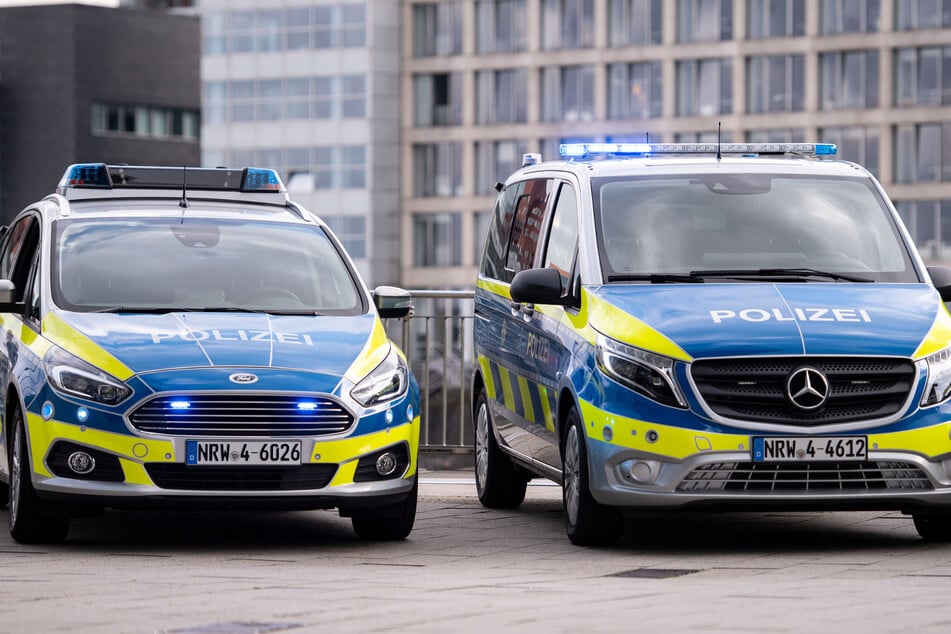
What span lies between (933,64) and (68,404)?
243ft

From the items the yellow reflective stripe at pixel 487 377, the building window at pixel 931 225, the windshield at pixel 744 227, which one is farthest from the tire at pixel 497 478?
the building window at pixel 931 225

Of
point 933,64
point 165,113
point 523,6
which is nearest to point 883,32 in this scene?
point 933,64

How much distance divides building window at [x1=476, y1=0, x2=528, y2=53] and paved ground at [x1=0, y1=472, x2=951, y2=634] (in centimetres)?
7610

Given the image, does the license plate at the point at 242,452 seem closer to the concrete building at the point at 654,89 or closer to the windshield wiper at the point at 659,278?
the windshield wiper at the point at 659,278

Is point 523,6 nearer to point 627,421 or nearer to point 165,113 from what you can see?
point 165,113

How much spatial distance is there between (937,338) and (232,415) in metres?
3.43

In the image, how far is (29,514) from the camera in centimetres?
1027

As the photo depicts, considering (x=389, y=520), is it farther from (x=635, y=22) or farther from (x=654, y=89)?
(x=635, y=22)

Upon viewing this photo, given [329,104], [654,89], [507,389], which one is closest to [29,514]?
[507,389]

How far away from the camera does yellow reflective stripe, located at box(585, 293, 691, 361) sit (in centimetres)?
972

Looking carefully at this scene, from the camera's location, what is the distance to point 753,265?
34.7 ft

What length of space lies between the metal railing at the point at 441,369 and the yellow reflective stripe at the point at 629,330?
4188 millimetres

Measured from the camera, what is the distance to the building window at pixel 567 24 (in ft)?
283

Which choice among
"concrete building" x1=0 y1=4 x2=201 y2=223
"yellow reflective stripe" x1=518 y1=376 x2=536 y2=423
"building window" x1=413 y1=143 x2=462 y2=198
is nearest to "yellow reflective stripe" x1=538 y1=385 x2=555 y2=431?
"yellow reflective stripe" x1=518 y1=376 x2=536 y2=423
